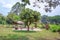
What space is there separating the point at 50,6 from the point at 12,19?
3.83m

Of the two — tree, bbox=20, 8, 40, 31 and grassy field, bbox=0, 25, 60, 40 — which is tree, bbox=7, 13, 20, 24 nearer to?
tree, bbox=20, 8, 40, 31

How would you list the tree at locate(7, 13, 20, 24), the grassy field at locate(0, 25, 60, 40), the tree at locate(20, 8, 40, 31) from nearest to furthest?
the grassy field at locate(0, 25, 60, 40) → the tree at locate(20, 8, 40, 31) → the tree at locate(7, 13, 20, 24)

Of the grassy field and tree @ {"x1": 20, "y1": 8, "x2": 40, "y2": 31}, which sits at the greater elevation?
tree @ {"x1": 20, "y1": 8, "x2": 40, "y2": 31}

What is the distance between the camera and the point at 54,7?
577 centimetres

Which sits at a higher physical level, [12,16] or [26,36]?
[12,16]

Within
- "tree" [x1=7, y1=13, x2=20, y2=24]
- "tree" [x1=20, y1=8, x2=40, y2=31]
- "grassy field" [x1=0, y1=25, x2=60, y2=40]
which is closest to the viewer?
"grassy field" [x1=0, y1=25, x2=60, y2=40]

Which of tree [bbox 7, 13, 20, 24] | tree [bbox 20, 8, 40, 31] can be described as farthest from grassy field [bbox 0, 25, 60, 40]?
tree [bbox 7, 13, 20, 24]

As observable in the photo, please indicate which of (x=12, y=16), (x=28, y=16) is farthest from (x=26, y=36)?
(x=12, y=16)

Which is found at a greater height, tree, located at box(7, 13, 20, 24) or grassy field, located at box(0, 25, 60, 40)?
tree, located at box(7, 13, 20, 24)

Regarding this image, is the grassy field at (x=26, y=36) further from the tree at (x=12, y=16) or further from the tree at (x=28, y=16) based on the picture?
the tree at (x=12, y=16)

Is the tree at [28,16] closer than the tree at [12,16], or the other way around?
the tree at [28,16]

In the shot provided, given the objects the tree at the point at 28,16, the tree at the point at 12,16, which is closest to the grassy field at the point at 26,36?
the tree at the point at 28,16

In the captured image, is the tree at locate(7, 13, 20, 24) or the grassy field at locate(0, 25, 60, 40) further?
the tree at locate(7, 13, 20, 24)

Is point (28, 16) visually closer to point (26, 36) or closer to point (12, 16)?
point (12, 16)
